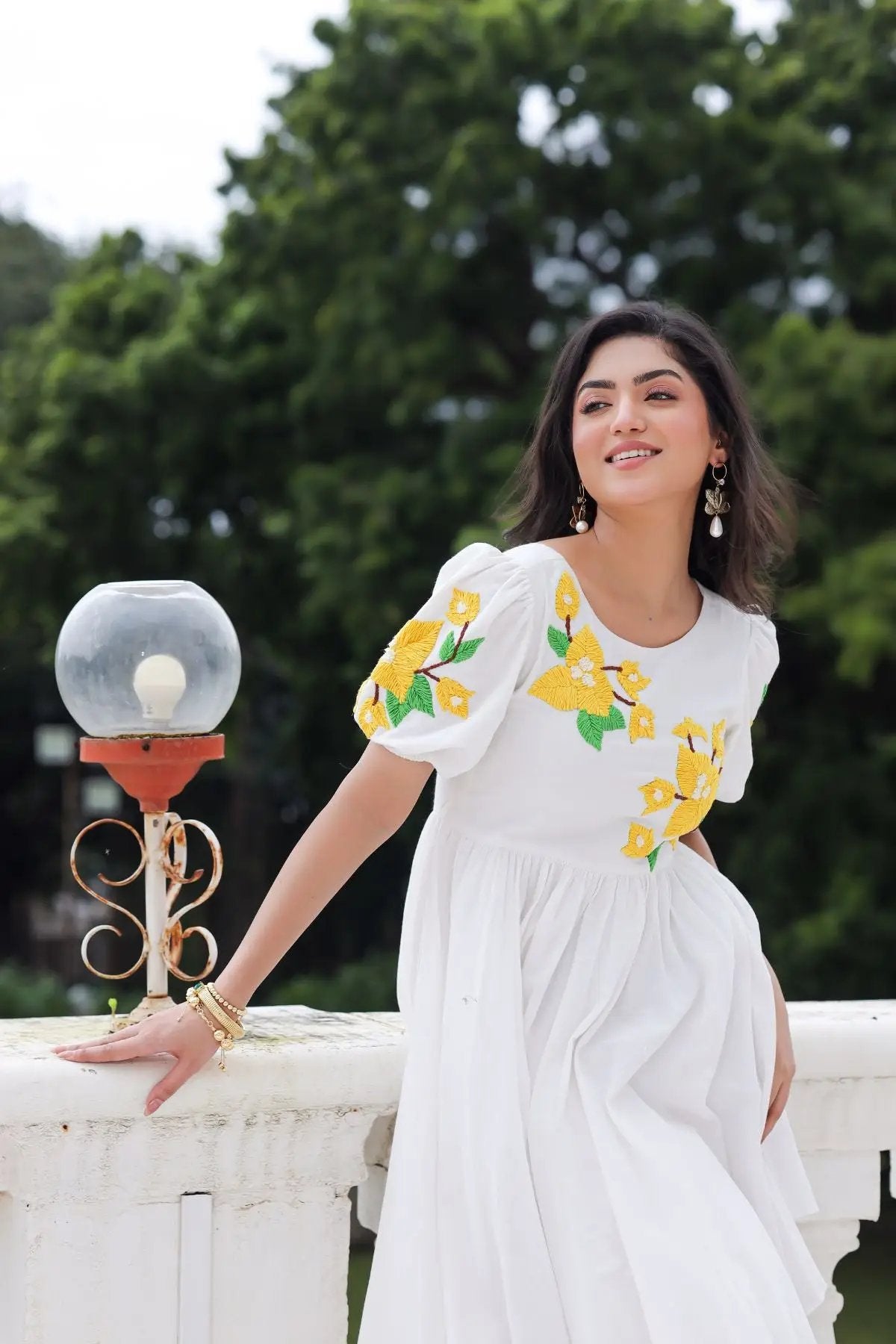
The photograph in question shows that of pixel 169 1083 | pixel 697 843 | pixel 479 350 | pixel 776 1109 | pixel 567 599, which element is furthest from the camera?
pixel 479 350

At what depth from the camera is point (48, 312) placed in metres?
13.3

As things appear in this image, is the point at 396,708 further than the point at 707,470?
No

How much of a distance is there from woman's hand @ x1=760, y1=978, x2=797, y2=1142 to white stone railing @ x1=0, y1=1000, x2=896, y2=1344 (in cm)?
39

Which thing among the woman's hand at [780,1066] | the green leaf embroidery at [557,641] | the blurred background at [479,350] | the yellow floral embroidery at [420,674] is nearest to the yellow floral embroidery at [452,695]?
the yellow floral embroidery at [420,674]

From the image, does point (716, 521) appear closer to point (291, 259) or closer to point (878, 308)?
point (878, 308)

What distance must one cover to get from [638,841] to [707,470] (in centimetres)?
42

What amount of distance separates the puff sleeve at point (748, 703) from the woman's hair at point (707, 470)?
0.10 feet

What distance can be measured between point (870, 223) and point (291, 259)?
281 centimetres

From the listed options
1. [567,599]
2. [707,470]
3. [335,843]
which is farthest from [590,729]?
[707,470]

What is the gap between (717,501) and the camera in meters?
1.70

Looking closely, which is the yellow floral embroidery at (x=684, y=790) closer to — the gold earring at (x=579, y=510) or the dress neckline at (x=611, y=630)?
the dress neckline at (x=611, y=630)

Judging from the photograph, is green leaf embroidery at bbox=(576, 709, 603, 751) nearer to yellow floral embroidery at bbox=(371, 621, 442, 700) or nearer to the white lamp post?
yellow floral embroidery at bbox=(371, 621, 442, 700)

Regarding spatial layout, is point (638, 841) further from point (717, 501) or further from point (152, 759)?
point (152, 759)

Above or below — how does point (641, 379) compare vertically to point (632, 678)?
above
